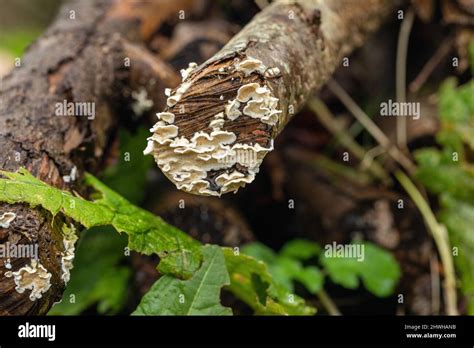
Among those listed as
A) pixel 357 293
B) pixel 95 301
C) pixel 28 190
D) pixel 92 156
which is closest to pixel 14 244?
pixel 28 190

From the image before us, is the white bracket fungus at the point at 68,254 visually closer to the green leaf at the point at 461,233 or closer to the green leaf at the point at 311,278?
the green leaf at the point at 311,278

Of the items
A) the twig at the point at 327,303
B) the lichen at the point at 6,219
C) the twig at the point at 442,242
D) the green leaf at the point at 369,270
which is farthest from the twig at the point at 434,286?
the lichen at the point at 6,219

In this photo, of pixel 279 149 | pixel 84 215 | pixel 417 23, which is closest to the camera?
pixel 84 215

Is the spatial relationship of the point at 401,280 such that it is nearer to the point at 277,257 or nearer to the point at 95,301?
the point at 277,257

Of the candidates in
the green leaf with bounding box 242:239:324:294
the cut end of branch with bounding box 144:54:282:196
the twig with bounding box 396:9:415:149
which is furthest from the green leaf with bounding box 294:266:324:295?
the cut end of branch with bounding box 144:54:282:196

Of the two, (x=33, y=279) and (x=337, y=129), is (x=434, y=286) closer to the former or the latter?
(x=337, y=129)

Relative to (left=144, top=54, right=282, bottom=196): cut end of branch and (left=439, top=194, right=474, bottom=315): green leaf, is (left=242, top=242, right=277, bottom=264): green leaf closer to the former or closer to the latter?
(left=439, top=194, right=474, bottom=315): green leaf

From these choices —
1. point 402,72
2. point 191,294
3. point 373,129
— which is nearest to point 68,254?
point 191,294

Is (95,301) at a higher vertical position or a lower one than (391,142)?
lower
